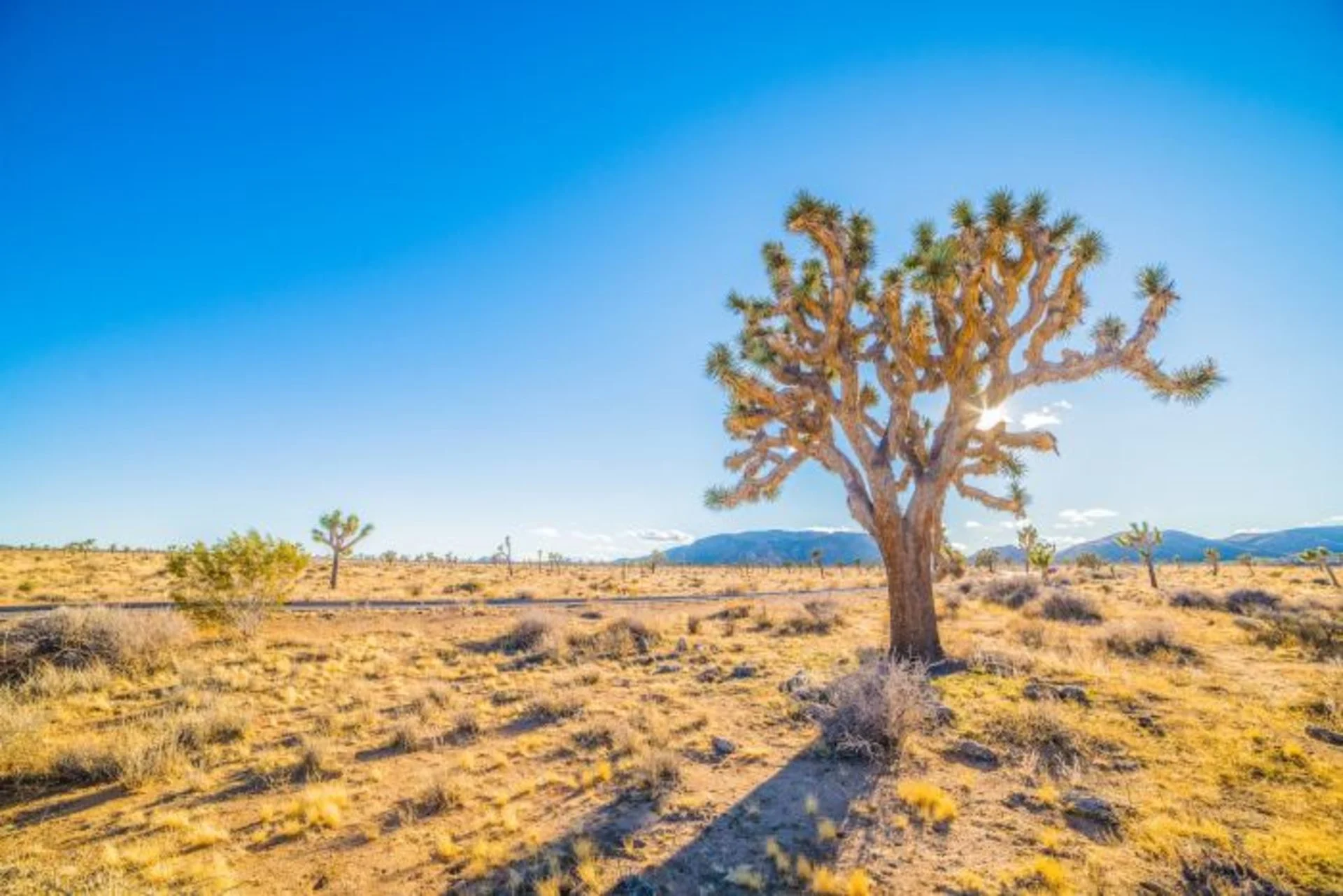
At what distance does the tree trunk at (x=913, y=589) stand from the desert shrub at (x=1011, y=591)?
1330cm

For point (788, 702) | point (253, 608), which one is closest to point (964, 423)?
point (788, 702)

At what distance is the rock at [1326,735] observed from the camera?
7217 millimetres

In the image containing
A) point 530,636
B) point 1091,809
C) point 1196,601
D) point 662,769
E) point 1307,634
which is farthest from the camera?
point 1196,601

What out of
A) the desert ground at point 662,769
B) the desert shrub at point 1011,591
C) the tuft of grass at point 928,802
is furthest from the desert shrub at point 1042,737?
the desert shrub at point 1011,591

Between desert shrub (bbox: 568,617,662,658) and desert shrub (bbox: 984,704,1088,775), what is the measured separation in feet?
28.4

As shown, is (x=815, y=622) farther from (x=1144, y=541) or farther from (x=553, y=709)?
(x=1144, y=541)

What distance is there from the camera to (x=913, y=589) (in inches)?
446

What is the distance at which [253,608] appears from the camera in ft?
52.4

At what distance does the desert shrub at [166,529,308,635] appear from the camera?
15375 millimetres

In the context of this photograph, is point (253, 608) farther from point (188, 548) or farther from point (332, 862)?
point (332, 862)

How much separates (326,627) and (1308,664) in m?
24.7

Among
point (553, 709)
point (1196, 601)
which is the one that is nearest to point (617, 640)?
point (553, 709)

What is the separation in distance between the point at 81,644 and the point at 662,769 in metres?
13.0

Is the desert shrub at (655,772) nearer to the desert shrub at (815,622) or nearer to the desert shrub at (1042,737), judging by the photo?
the desert shrub at (1042,737)
